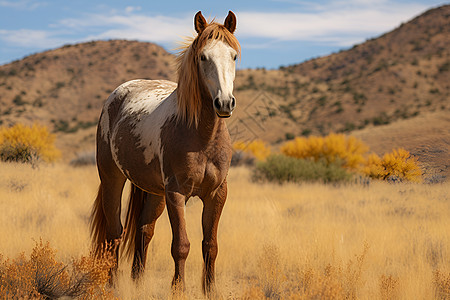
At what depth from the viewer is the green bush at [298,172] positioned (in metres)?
14.0

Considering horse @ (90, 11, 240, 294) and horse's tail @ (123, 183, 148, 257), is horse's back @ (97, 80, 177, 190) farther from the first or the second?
horse's tail @ (123, 183, 148, 257)

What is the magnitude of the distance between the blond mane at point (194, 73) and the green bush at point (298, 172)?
1032 centimetres

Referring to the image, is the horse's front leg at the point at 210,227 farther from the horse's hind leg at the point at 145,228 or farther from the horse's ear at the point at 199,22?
the horse's ear at the point at 199,22

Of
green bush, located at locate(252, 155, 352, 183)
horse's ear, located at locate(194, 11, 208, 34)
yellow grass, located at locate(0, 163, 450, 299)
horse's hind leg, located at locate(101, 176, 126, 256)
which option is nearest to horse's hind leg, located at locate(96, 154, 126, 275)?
horse's hind leg, located at locate(101, 176, 126, 256)

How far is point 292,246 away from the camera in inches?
235

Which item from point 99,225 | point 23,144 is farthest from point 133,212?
point 23,144

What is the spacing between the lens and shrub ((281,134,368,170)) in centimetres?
1618

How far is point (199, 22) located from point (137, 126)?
1324mm

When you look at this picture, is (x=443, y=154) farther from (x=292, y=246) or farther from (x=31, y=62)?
(x=31, y=62)

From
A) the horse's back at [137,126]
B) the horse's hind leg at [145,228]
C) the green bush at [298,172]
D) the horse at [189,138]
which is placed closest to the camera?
the horse at [189,138]

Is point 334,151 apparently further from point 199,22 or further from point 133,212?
point 199,22

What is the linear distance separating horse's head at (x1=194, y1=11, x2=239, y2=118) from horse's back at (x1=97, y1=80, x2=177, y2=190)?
0.67 metres

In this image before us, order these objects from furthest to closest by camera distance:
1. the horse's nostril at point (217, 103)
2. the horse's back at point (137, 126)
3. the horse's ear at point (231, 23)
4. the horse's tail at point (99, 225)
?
the horse's tail at point (99, 225), the horse's back at point (137, 126), the horse's ear at point (231, 23), the horse's nostril at point (217, 103)

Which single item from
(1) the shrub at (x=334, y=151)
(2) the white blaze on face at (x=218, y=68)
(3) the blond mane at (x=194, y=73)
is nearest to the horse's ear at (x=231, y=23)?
(3) the blond mane at (x=194, y=73)
